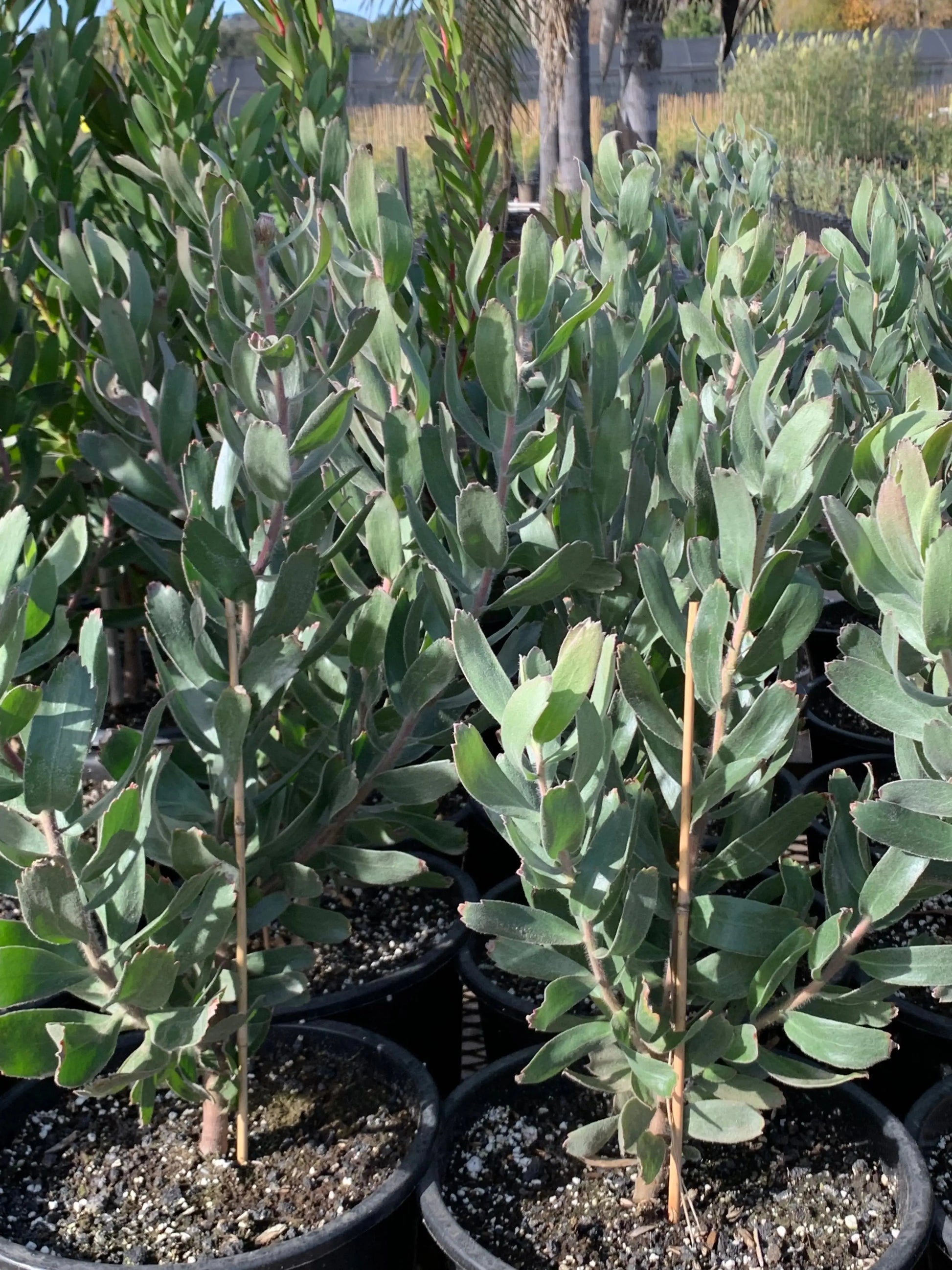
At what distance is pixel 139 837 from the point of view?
1027 millimetres

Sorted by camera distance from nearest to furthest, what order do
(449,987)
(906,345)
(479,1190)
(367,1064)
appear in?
1. (479,1190)
2. (367,1064)
3. (449,987)
4. (906,345)

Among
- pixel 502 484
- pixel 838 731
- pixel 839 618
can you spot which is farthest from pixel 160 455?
pixel 839 618

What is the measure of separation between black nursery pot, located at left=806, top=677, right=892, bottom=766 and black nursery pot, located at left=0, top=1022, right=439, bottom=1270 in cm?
111

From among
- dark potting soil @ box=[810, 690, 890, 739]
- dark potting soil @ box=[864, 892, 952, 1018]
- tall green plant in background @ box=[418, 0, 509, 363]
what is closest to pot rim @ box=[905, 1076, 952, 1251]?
dark potting soil @ box=[864, 892, 952, 1018]

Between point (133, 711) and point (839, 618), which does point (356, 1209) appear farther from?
point (839, 618)

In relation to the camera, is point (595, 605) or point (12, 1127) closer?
point (12, 1127)

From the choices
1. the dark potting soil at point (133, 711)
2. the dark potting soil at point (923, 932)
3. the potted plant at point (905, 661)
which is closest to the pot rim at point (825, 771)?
the dark potting soil at point (923, 932)

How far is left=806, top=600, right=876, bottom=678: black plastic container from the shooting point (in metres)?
2.77

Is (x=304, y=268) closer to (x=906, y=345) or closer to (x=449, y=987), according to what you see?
(x=449, y=987)

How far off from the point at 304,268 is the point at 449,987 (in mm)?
994

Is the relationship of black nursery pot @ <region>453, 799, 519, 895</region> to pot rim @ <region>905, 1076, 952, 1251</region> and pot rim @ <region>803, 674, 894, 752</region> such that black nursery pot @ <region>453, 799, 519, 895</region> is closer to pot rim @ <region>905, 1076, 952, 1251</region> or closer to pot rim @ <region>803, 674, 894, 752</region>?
pot rim @ <region>803, 674, 894, 752</region>

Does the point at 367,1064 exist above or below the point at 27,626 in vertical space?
below

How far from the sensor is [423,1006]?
1618mm

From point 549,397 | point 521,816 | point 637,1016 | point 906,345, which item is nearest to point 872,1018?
point 637,1016
